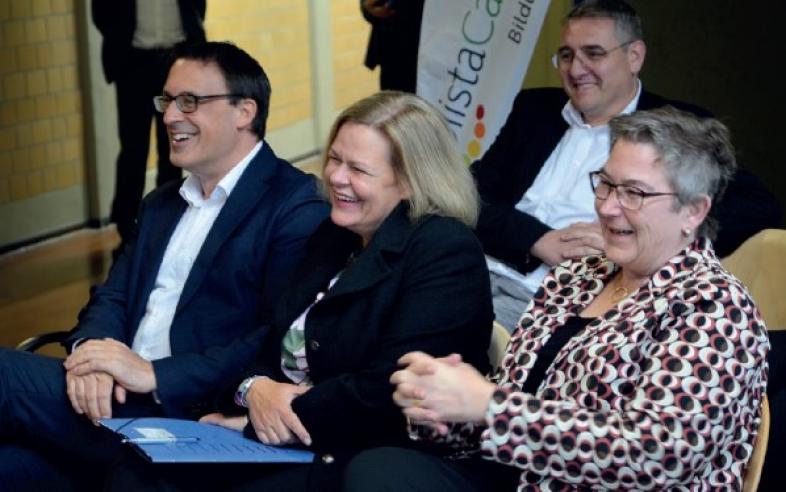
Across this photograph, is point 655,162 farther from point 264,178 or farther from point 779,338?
point 264,178

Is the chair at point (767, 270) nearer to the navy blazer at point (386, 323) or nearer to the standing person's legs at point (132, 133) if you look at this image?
the navy blazer at point (386, 323)

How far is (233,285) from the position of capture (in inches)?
126

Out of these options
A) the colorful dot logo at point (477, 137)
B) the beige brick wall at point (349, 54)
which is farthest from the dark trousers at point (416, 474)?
the beige brick wall at point (349, 54)

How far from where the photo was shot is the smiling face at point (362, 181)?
282 centimetres

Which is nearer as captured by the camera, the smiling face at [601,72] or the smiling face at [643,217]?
the smiling face at [643,217]

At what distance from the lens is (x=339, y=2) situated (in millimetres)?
6258

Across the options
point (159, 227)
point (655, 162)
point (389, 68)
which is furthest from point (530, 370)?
point (389, 68)

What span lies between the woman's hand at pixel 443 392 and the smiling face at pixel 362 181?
590mm

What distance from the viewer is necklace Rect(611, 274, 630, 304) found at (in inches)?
99.9

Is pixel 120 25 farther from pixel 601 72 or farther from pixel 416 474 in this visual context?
pixel 416 474

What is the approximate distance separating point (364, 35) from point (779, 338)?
3.36 metres

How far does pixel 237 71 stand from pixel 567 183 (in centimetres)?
107

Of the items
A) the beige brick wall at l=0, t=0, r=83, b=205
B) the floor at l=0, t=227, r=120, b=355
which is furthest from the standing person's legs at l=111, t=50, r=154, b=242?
A: the beige brick wall at l=0, t=0, r=83, b=205

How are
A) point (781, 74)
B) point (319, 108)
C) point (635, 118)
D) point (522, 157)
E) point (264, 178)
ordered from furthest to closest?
1. point (319, 108)
2. point (781, 74)
3. point (522, 157)
4. point (264, 178)
5. point (635, 118)
